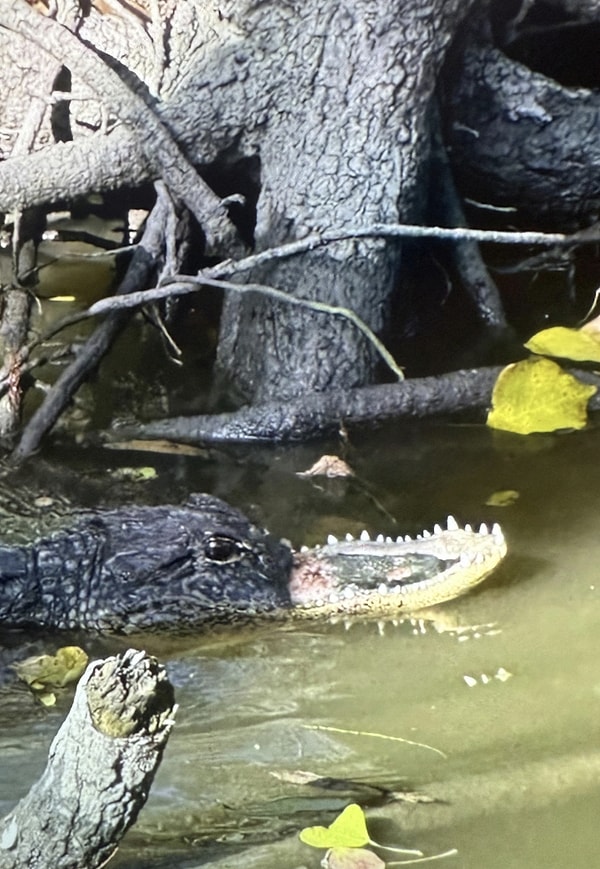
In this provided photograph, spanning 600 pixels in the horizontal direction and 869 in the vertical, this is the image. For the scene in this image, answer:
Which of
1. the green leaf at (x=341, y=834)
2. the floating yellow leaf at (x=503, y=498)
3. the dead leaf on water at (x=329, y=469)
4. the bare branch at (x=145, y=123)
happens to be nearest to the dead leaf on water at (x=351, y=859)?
the green leaf at (x=341, y=834)

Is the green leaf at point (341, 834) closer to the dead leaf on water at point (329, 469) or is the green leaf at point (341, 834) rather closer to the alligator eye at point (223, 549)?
the alligator eye at point (223, 549)

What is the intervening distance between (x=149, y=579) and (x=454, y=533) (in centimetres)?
102

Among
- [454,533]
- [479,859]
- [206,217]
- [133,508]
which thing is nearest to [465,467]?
[454,533]

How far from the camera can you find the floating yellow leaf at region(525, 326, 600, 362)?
4340 millimetres

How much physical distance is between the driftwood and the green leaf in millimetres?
421

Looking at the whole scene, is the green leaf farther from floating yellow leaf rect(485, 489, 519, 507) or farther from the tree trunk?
the tree trunk

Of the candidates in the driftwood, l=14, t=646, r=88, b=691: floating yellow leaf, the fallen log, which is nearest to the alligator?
l=14, t=646, r=88, b=691: floating yellow leaf

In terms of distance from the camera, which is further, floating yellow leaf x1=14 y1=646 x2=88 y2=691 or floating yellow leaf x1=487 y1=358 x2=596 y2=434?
floating yellow leaf x1=487 y1=358 x2=596 y2=434

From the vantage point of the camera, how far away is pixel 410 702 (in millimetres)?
2535

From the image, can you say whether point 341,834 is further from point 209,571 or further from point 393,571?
point 209,571

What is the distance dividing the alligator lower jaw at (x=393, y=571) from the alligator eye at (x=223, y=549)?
0.65ft

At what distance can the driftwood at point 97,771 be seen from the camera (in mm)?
1579

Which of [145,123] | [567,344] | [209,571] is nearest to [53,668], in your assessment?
[209,571]

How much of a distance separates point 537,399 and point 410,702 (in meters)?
1.78
